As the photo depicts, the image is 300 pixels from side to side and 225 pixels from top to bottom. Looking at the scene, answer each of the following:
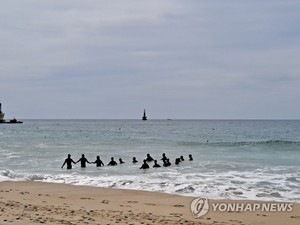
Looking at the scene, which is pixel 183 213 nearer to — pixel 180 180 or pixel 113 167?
pixel 180 180

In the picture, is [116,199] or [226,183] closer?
[116,199]

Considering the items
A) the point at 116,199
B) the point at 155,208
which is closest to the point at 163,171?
the point at 116,199

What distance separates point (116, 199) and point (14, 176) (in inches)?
357

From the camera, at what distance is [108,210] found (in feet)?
41.8

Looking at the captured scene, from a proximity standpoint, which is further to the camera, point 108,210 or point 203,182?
point 203,182

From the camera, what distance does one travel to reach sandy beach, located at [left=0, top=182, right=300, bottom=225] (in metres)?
11.0

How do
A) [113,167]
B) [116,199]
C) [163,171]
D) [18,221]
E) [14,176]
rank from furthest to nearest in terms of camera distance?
[113,167] → [163,171] → [14,176] → [116,199] → [18,221]

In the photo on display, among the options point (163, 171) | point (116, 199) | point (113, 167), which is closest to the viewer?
point (116, 199)

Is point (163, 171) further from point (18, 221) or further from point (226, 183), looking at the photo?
point (18, 221)

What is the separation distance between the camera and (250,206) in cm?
1405

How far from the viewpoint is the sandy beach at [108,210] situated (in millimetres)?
11031

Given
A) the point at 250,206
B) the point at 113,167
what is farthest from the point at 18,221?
the point at 113,167

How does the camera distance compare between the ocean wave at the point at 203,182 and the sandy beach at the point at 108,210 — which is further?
the ocean wave at the point at 203,182

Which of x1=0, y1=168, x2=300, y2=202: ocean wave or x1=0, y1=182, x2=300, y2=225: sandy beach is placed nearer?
x1=0, y1=182, x2=300, y2=225: sandy beach
